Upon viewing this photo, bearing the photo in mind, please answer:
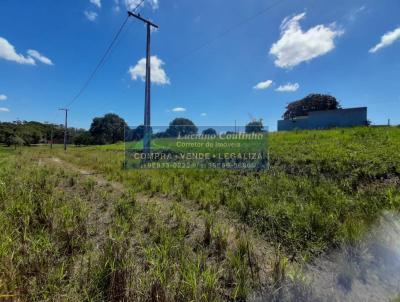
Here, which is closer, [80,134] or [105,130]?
[105,130]

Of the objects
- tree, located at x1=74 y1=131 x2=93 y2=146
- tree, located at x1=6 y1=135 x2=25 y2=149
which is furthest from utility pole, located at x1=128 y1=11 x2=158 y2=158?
tree, located at x1=74 y1=131 x2=93 y2=146

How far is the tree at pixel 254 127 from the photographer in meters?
10.9

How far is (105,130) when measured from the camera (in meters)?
57.4

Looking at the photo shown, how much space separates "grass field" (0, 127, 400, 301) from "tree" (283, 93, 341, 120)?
53742 millimetres

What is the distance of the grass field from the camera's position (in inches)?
79.6

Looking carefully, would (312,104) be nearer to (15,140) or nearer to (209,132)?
(209,132)

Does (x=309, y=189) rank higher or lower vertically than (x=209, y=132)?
lower

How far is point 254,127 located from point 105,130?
54817 mm

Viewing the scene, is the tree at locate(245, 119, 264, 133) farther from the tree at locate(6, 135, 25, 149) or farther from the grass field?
the tree at locate(6, 135, 25, 149)

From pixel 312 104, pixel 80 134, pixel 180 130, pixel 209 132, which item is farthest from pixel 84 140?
pixel 312 104

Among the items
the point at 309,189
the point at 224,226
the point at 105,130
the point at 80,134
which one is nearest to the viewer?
the point at 224,226

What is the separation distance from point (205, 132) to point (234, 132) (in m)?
1.92

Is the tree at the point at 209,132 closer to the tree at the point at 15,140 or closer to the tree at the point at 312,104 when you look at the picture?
the tree at the point at 15,140

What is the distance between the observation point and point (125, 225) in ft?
10.6
